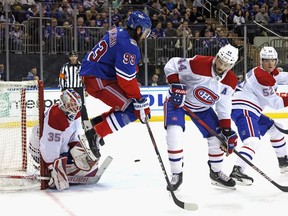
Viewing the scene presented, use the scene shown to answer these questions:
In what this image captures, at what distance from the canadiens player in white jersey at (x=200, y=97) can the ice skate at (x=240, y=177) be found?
4.5 inches

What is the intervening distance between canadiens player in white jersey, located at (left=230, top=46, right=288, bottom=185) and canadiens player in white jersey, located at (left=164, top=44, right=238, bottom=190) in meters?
0.29

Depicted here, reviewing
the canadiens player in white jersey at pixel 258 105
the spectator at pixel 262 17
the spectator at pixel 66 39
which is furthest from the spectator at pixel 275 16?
the canadiens player in white jersey at pixel 258 105

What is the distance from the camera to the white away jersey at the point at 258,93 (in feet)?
14.8

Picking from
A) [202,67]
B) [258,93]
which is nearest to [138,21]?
[202,67]

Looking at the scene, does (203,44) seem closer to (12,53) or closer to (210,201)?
(12,53)

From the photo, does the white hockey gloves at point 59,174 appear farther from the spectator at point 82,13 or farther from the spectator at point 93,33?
the spectator at point 82,13

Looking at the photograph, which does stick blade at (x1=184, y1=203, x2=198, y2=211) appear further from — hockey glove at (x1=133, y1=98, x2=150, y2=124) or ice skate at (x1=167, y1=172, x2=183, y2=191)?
hockey glove at (x1=133, y1=98, x2=150, y2=124)

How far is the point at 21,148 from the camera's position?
436cm

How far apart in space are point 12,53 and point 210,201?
6056 millimetres

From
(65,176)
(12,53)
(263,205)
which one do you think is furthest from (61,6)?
(263,205)

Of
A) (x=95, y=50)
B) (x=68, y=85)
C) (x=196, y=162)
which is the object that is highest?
(x=95, y=50)

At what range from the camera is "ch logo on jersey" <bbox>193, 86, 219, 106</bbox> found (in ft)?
13.1

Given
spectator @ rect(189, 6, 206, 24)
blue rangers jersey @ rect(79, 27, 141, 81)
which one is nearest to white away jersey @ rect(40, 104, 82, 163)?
blue rangers jersey @ rect(79, 27, 141, 81)

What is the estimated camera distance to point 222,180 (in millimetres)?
4152
